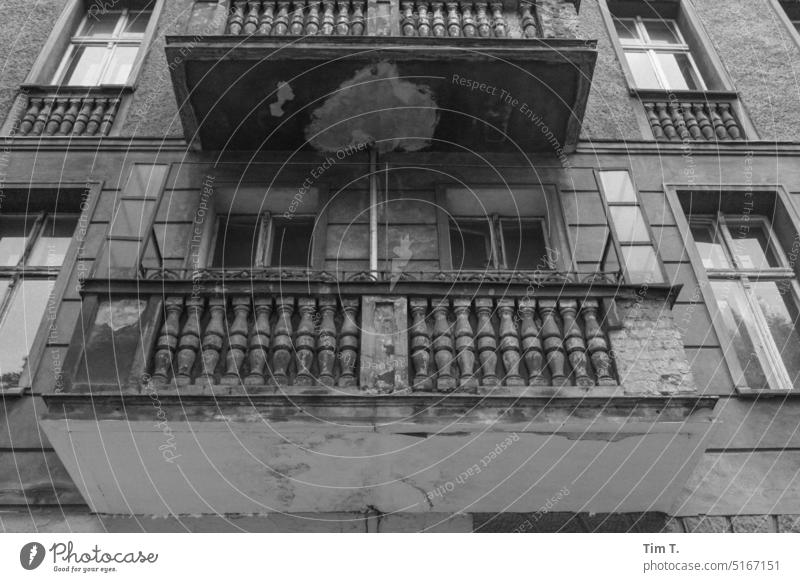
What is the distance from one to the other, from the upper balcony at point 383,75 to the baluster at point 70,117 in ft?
5.30

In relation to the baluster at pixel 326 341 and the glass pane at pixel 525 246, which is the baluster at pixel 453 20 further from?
the baluster at pixel 326 341

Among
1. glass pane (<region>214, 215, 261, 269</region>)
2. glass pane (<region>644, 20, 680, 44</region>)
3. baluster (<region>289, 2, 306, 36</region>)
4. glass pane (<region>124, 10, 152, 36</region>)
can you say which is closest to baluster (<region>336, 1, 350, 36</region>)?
baluster (<region>289, 2, 306, 36</region>)

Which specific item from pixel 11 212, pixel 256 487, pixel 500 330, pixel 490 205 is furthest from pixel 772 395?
pixel 11 212

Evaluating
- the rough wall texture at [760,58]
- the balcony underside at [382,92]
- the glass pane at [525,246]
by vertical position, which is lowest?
the glass pane at [525,246]

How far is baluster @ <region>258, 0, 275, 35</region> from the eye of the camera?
801 cm

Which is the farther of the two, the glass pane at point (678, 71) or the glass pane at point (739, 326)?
the glass pane at point (678, 71)

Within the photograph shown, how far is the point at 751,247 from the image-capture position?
27.7ft

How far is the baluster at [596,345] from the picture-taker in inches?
224

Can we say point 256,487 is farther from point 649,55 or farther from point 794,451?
point 649,55

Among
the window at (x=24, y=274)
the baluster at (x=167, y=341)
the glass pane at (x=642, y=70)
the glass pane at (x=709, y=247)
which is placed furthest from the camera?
the glass pane at (x=642, y=70)

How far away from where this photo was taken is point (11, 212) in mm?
8422

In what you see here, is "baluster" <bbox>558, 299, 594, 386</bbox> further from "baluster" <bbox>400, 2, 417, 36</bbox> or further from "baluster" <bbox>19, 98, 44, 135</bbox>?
"baluster" <bbox>19, 98, 44, 135</bbox>
